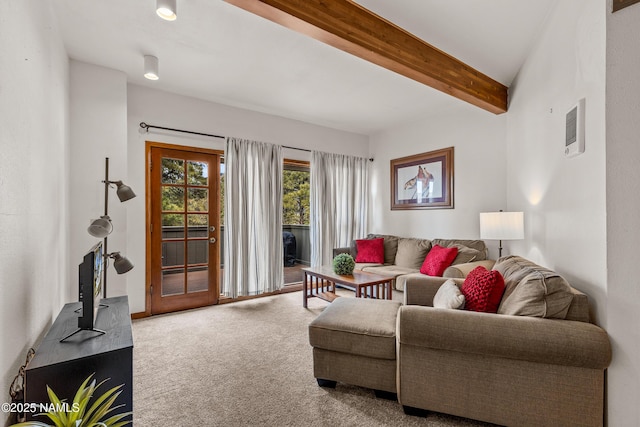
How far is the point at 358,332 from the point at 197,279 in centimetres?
262

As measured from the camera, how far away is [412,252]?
429cm

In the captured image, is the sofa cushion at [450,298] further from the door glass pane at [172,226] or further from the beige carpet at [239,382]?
the door glass pane at [172,226]

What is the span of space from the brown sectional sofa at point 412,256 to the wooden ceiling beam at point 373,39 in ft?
5.78

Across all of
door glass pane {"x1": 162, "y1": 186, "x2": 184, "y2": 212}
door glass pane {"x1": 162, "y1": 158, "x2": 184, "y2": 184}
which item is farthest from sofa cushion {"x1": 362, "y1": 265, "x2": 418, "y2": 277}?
door glass pane {"x1": 162, "y1": 158, "x2": 184, "y2": 184}

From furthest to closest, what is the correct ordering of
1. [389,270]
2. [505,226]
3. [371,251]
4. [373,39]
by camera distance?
[371,251] < [389,270] < [505,226] < [373,39]

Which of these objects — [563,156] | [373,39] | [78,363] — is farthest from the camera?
[373,39]

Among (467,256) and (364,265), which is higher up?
(467,256)

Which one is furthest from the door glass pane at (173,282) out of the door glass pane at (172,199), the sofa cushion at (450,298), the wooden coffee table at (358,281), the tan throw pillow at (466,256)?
the tan throw pillow at (466,256)

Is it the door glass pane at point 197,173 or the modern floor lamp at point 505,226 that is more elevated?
the door glass pane at point 197,173

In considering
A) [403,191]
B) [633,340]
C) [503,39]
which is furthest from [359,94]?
[633,340]

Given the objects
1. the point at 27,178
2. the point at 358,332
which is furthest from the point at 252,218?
the point at 27,178

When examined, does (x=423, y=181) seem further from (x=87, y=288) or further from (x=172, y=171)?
(x=87, y=288)

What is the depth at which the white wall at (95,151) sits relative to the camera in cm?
285

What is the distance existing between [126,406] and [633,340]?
238 cm
